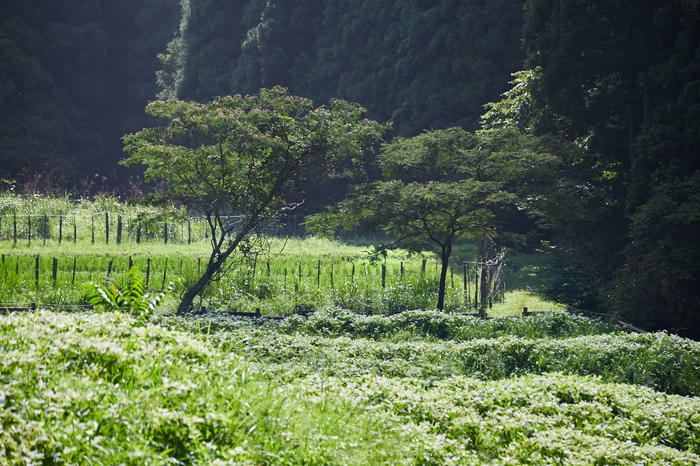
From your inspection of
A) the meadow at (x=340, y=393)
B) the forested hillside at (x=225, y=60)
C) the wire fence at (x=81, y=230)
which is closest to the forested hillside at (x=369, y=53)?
the forested hillside at (x=225, y=60)

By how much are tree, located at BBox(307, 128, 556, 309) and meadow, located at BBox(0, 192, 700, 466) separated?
1.95m

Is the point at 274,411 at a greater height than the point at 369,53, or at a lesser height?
lesser

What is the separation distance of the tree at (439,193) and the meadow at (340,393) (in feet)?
6.40

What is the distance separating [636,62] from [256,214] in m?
9.94

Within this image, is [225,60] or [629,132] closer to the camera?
[629,132]

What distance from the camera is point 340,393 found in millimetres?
4500

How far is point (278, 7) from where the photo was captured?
94.1 ft

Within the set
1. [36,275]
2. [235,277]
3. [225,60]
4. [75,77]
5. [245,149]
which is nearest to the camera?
[245,149]

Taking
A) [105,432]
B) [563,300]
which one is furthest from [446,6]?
[105,432]

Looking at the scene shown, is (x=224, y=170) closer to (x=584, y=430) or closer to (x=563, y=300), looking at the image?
(x=584, y=430)

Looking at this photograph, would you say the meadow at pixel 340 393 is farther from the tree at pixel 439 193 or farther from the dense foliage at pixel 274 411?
the tree at pixel 439 193

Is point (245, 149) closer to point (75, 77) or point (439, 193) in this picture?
point (439, 193)

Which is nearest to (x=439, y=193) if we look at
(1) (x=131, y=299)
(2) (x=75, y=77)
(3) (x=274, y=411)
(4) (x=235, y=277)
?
(4) (x=235, y=277)

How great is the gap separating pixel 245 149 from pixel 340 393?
19.3 feet
